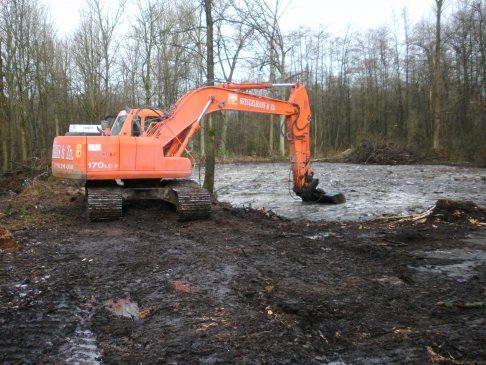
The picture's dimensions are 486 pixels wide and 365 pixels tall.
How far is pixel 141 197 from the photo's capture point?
9281 millimetres

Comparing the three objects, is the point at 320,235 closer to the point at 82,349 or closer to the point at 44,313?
the point at 44,313

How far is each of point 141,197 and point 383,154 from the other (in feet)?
74.3

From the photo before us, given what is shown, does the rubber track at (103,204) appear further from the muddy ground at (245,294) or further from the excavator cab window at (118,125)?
the excavator cab window at (118,125)

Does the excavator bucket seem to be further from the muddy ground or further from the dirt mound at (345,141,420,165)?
the dirt mound at (345,141,420,165)

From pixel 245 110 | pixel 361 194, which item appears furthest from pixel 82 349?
pixel 361 194

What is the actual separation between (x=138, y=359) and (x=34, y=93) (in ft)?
102

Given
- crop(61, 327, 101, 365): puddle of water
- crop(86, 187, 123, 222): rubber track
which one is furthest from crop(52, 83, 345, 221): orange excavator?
crop(61, 327, 101, 365): puddle of water

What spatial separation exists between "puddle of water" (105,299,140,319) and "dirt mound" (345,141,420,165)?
26.0 metres

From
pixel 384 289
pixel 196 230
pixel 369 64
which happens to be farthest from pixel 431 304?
pixel 369 64

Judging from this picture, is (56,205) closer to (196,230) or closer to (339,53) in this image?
(196,230)

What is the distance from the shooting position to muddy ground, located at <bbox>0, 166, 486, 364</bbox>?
3.38 metres

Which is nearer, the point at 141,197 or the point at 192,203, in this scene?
the point at 192,203

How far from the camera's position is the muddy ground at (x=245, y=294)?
3.38 m

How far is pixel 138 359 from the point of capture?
10.7ft
